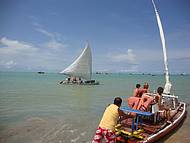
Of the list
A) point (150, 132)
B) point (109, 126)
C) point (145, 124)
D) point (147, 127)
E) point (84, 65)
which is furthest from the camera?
point (84, 65)

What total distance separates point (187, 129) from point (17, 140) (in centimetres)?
798

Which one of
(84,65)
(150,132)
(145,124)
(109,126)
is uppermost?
(84,65)

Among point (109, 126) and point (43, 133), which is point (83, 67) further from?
point (109, 126)

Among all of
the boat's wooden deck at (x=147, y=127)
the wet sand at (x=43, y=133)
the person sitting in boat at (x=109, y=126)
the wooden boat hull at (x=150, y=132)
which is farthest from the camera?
the wet sand at (x=43, y=133)

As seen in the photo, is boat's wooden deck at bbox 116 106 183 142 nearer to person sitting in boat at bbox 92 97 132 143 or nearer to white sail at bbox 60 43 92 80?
person sitting in boat at bbox 92 97 132 143

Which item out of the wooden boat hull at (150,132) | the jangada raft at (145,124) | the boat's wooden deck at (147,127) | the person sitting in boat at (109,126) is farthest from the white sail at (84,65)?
the person sitting in boat at (109,126)

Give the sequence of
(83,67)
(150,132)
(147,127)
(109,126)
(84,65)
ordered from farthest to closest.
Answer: (84,65)
(83,67)
(147,127)
(150,132)
(109,126)

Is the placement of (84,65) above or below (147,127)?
above

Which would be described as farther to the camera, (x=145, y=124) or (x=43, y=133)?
(x=43, y=133)

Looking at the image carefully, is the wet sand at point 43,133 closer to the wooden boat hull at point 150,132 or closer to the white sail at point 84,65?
the wooden boat hull at point 150,132

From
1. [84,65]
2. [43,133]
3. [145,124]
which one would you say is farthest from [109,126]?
[84,65]

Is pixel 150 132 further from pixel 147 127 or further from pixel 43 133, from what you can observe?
pixel 43 133

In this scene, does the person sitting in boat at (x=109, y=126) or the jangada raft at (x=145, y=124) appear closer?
the person sitting in boat at (x=109, y=126)

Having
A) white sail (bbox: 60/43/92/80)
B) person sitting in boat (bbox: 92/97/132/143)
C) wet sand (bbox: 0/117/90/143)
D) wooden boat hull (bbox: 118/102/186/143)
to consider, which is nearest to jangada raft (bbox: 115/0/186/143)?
wooden boat hull (bbox: 118/102/186/143)
